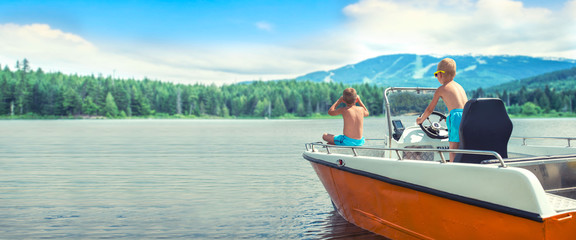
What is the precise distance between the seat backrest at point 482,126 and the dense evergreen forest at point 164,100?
398 ft

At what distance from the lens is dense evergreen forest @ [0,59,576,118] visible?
131 meters

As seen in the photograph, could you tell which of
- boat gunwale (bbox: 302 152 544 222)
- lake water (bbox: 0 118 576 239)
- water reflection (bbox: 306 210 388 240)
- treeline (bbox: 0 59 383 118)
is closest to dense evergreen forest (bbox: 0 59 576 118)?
treeline (bbox: 0 59 383 118)

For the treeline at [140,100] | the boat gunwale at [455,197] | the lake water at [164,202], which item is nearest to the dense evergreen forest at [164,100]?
the treeline at [140,100]

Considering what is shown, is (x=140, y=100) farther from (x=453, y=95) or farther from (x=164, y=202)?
(x=453, y=95)

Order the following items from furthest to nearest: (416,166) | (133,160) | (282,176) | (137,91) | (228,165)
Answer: (137,91) → (133,160) → (228,165) → (282,176) → (416,166)

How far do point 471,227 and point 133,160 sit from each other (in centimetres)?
1559

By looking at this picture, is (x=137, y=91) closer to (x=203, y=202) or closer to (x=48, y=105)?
(x=48, y=105)

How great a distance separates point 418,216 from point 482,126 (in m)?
1.20

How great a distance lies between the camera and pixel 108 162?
1725cm

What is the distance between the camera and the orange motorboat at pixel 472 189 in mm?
4062

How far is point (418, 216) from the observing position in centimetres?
518

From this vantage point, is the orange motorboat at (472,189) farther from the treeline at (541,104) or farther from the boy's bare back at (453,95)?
the treeline at (541,104)

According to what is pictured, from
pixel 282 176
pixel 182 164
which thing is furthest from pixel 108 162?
pixel 282 176

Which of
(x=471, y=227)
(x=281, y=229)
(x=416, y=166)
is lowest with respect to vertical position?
(x=281, y=229)
